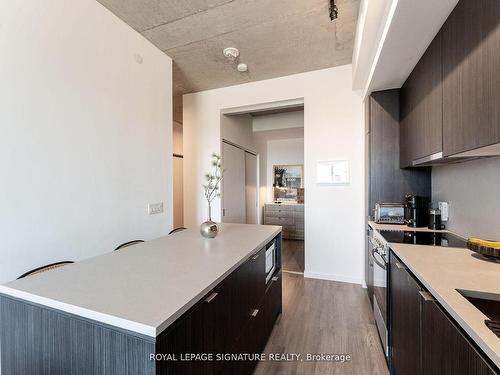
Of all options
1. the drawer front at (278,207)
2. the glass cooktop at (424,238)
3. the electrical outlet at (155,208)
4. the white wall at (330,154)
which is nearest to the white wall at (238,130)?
the white wall at (330,154)

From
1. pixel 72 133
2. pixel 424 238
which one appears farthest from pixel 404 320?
pixel 72 133

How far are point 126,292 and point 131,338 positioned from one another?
0.72ft

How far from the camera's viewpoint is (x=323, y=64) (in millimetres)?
3057

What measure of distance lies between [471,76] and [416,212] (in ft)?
4.73

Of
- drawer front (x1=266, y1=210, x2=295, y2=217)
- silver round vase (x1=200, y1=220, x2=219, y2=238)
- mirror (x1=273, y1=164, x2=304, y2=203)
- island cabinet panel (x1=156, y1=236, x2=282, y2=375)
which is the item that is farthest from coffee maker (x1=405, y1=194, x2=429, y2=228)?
mirror (x1=273, y1=164, x2=304, y2=203)

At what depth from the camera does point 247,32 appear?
241 centimetres

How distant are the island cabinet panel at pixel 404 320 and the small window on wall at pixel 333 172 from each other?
1613 millimetres

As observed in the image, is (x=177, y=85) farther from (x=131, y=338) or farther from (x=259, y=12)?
(x=131, y=338)

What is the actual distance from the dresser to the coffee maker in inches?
122

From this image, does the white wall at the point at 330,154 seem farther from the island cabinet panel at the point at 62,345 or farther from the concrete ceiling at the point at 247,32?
the island cabinet panel at the point at 62,345

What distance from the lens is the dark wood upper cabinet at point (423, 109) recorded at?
1543 mm

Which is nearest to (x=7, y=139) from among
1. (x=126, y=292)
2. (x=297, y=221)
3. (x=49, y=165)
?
(x=49, y=165)

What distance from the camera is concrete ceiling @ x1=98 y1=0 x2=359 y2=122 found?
207cm

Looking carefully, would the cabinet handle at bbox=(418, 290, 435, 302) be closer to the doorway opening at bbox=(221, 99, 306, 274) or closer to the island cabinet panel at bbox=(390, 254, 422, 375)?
the island cabinet panel at bbox=(390, 254, 422, 375)
